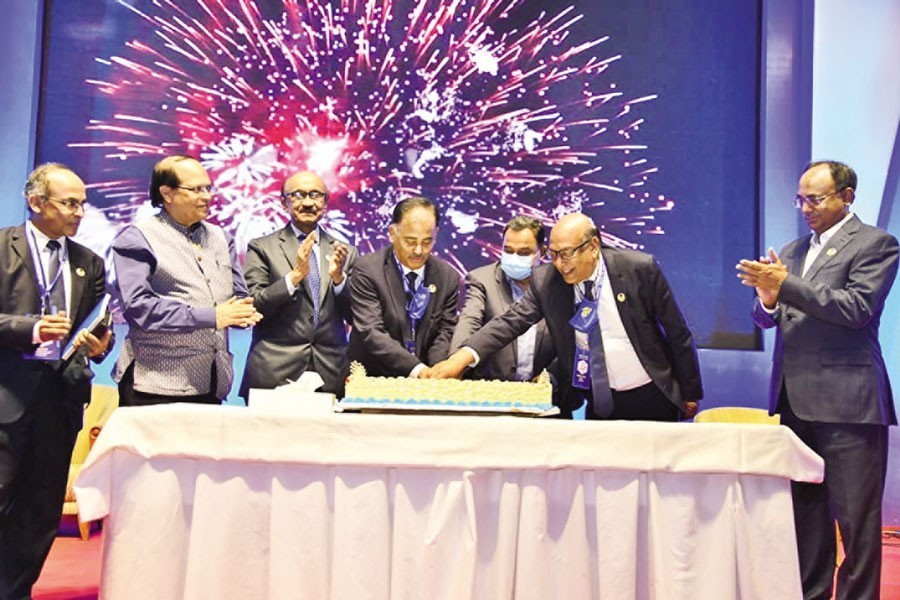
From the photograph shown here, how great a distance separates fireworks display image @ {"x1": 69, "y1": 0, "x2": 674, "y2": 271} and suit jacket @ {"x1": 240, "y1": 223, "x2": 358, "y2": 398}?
5.35 ft

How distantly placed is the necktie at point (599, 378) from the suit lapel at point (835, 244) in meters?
0.89

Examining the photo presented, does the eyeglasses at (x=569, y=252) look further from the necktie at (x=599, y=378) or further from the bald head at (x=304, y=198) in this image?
the bald head at (x=304, y=198)

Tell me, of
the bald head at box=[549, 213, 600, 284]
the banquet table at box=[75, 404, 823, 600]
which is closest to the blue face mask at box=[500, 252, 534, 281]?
the bald head at box=[549, 213, 600, 284]

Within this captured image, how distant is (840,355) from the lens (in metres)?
3.23

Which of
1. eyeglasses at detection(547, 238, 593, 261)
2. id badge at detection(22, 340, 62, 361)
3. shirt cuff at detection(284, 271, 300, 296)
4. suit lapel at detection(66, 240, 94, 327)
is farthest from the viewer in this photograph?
shirt cuff at detection(284, 271, 300, 296)

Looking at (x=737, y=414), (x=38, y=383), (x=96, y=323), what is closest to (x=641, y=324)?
(x=96, y=323)

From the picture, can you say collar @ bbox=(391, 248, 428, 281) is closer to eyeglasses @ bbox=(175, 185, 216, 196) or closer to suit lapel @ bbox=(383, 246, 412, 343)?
suit lapel @ bbox=(383, 246, 412, 343)

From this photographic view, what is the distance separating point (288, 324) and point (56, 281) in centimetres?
93

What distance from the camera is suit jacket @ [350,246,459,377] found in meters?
3.62

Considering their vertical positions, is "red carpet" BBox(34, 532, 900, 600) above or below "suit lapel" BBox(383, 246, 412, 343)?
below

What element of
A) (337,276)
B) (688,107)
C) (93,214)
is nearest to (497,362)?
(337,276)

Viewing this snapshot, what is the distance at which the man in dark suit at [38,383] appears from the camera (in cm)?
320

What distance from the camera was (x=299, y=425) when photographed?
243cm

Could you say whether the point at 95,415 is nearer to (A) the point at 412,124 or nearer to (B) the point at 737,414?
(A) the point at 412,124
